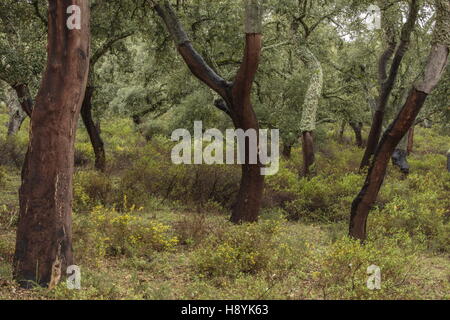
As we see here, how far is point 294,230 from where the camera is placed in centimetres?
1091

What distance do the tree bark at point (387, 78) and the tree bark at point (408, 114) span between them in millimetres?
4565

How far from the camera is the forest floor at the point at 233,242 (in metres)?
6.38

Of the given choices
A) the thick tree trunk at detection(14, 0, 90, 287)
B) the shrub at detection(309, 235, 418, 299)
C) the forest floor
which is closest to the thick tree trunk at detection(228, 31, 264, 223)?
the forest floor

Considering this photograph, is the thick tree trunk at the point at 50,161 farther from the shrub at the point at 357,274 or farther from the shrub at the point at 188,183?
the shrub at the point at 188,183

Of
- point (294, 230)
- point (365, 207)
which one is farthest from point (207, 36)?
point (365, 207)

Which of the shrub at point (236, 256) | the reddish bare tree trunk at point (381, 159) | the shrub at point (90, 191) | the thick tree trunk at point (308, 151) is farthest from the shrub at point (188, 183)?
the shrub at point (236, 256)

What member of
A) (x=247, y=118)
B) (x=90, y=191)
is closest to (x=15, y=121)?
(x=90, y=191)

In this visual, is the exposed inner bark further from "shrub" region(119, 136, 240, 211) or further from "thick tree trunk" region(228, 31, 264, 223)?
"shrub" region(119, 136, 240, 211)

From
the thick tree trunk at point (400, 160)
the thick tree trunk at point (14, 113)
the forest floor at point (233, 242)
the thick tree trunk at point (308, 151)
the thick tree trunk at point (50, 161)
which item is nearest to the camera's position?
the thick tree trunk at point (50, 161)

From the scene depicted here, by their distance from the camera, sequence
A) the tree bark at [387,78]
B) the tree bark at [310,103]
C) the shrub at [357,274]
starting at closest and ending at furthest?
1. the shrub at [357,274]
2. the tree bark at [310,103]
3. the tree bark at [387,78]

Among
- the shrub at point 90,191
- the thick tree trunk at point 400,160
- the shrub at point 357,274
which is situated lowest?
the shrub at point 357,274

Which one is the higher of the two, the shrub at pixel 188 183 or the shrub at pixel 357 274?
the shrub at pixel 188 183

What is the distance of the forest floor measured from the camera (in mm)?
6383

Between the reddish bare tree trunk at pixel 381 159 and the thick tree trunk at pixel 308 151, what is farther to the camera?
the thick tree trunk at pixel 308 151
